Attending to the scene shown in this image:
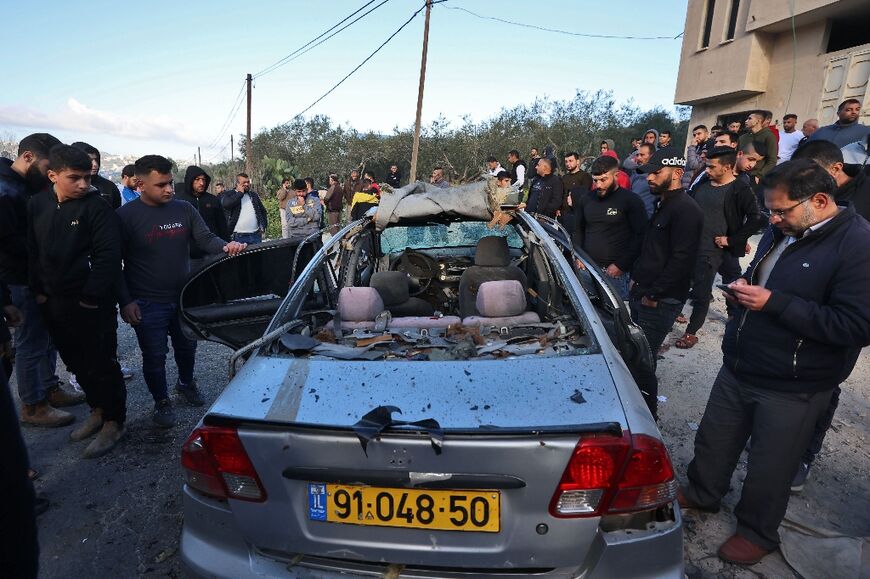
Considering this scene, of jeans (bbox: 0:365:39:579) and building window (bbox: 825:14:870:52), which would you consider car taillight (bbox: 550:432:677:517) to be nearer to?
jeans (bbox: 0:365:39:579)

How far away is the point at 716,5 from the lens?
13.8 metres

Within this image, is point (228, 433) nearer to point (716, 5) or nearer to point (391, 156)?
point (716, 5)

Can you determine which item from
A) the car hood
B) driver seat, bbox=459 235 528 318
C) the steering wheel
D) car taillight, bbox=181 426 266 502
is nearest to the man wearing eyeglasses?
the car hood

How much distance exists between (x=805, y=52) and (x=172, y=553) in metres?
15.4

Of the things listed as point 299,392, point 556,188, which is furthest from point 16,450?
point 556,188

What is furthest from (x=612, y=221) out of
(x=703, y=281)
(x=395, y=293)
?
(x=395, y=293)

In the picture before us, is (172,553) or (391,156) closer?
(172,553)

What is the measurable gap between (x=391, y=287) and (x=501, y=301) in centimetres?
82

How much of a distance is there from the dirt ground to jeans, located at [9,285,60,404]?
0.32 m

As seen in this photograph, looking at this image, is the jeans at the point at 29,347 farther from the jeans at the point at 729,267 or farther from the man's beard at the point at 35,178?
the jeans at the point at 729,267

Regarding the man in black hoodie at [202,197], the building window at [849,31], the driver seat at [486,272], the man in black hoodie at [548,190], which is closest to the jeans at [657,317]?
the driver seat at [486,272]

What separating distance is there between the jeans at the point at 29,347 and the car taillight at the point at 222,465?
2802 millimetres

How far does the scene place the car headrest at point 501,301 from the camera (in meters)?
2.46

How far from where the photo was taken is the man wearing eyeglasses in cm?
191
